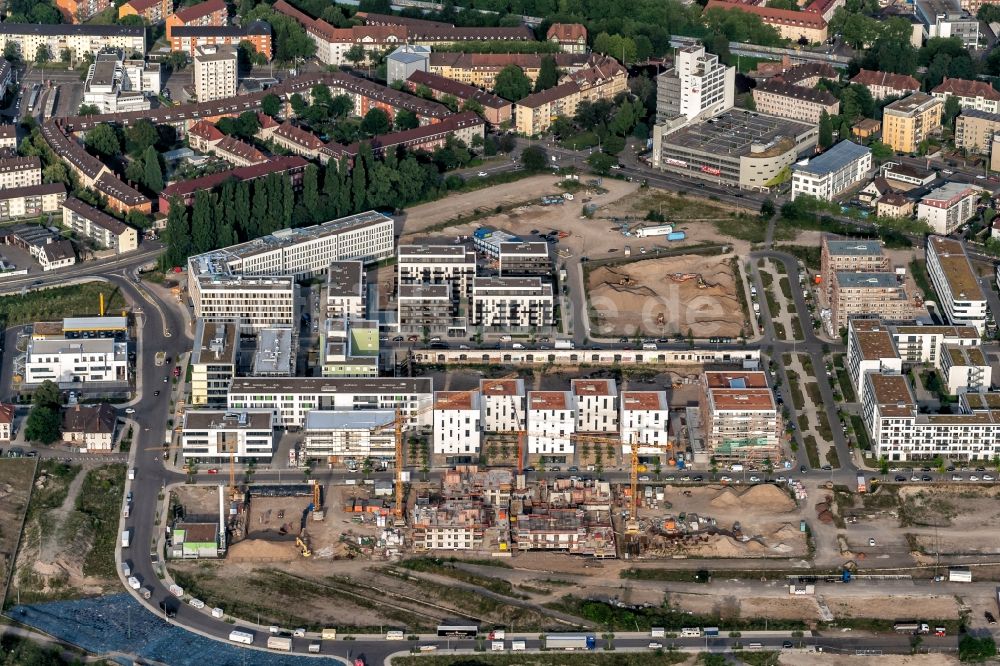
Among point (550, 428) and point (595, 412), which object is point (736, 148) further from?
point (550, 428)

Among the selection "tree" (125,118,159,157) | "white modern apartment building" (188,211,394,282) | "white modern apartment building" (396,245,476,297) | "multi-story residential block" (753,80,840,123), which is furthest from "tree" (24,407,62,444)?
"multi-story residential block" (753,80,840,123)

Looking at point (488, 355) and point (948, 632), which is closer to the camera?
point (948, 632)

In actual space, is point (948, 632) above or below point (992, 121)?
below

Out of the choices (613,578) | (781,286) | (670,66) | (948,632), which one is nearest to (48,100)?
(670,66)

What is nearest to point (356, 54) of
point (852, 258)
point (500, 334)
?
point (500, 334)

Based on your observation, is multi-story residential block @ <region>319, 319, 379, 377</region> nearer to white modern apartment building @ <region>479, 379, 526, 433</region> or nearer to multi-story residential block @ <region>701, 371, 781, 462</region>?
white modern apartment building @ <region>479, 379, 526, 433</region>

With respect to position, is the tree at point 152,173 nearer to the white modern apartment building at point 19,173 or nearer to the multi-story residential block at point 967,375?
the white modern apartment building at point 19,173

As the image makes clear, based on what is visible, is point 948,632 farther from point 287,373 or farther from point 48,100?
point 48,100
